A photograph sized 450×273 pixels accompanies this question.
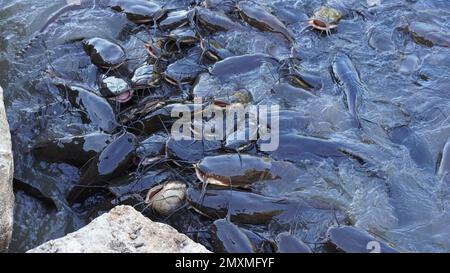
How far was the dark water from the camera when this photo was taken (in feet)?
11.6

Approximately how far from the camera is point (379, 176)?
12.4 feet

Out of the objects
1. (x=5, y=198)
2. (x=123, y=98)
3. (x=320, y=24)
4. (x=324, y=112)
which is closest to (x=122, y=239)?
(x=5, y=198)

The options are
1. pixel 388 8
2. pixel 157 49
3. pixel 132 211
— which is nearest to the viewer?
pixel 132 211

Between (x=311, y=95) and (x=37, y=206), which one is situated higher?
(x=311, y=95)

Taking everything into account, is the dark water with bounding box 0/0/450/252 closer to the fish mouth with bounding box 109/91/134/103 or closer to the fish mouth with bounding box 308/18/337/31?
the fish mouth with bounding box 308/18/337/31

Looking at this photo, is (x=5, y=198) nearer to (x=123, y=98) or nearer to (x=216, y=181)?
(x=216, y=181)

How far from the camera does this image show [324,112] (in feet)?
13.8

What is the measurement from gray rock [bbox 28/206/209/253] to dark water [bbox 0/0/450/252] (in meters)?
0.57

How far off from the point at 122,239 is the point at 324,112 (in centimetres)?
207

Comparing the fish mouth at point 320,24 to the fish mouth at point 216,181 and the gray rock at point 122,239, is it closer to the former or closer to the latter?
Answer: the fish mouth at point 216,181
